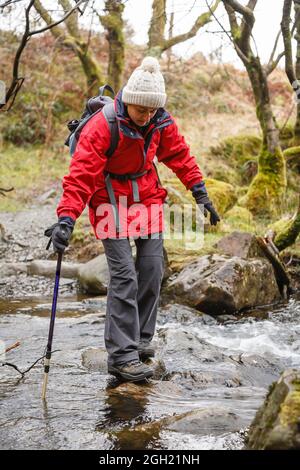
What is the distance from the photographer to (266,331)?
6168mm

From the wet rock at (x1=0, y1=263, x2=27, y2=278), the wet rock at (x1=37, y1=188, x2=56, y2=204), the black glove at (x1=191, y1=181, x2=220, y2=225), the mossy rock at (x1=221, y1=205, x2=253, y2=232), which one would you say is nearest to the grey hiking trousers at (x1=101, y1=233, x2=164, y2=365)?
the black glove at (x1=191, y1=181, x2=220, y2=225)

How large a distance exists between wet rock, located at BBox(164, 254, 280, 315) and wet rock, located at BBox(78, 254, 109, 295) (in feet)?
3.08

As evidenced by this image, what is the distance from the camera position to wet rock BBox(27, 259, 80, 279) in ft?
27.8

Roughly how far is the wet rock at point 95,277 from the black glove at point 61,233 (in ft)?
12.7

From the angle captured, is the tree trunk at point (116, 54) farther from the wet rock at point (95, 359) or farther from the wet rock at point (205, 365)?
the wet rock at point (95, 359)

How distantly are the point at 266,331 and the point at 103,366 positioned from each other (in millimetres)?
2332

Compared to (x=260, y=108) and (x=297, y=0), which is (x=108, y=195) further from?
(x=260, y=108)

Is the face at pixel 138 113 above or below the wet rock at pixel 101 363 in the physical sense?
above

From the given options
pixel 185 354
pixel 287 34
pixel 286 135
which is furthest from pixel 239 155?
pixel 185 354

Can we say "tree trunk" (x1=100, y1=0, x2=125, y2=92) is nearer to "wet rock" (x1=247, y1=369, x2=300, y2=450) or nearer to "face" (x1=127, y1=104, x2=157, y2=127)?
"face" (x1=127, y1=104, x2=157, y2=127)

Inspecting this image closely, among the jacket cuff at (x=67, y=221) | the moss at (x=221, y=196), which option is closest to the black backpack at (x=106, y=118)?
the jacket cuff at (x=67, y=221)

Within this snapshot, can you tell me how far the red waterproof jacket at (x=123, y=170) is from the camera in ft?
12.7

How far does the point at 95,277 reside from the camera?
25.3ft
